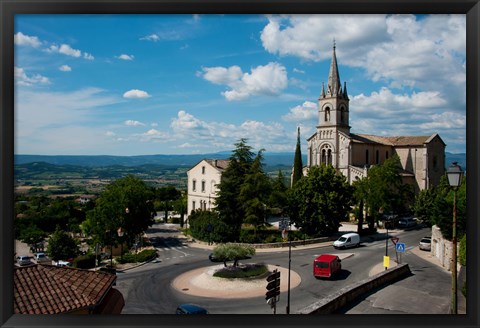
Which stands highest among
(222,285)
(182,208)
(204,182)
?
(204,182)

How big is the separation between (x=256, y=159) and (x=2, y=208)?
26619mm

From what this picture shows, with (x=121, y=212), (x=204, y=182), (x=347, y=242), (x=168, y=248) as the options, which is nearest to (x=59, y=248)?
(x=121, y=212)

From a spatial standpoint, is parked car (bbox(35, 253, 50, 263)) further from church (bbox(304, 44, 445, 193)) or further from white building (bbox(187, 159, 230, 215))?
church (bbox(304, 44, 445, 193))

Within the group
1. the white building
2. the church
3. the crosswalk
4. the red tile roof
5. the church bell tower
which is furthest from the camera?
the church bell tower

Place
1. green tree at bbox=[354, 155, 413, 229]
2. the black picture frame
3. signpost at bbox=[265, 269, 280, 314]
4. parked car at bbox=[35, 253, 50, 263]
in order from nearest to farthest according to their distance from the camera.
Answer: the black picture frame
signpost at bbox=[265, 269, 280, 314]
parked car at bbox=[35, 253, 50, 263]
green tree at bbox=[354, 155, 413, 229]

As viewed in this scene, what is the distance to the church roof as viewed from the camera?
155ft

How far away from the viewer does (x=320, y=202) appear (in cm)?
3011

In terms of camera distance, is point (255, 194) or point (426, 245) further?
point (255, 194)

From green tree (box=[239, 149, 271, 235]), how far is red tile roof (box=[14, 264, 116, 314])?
68.6 ft

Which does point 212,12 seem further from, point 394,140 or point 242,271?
point 394,140

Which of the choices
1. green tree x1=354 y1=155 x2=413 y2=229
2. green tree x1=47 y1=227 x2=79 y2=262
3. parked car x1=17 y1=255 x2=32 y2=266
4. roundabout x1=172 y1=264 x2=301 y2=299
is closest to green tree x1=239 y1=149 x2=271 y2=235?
green tree x1=354 y1=155 x2=413 y2=229

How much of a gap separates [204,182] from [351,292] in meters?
28.2

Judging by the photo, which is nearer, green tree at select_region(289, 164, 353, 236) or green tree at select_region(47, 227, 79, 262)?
green tree at select_region(47, 227, 79, 262)

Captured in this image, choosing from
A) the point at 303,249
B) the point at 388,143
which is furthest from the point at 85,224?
the point at 388,143
